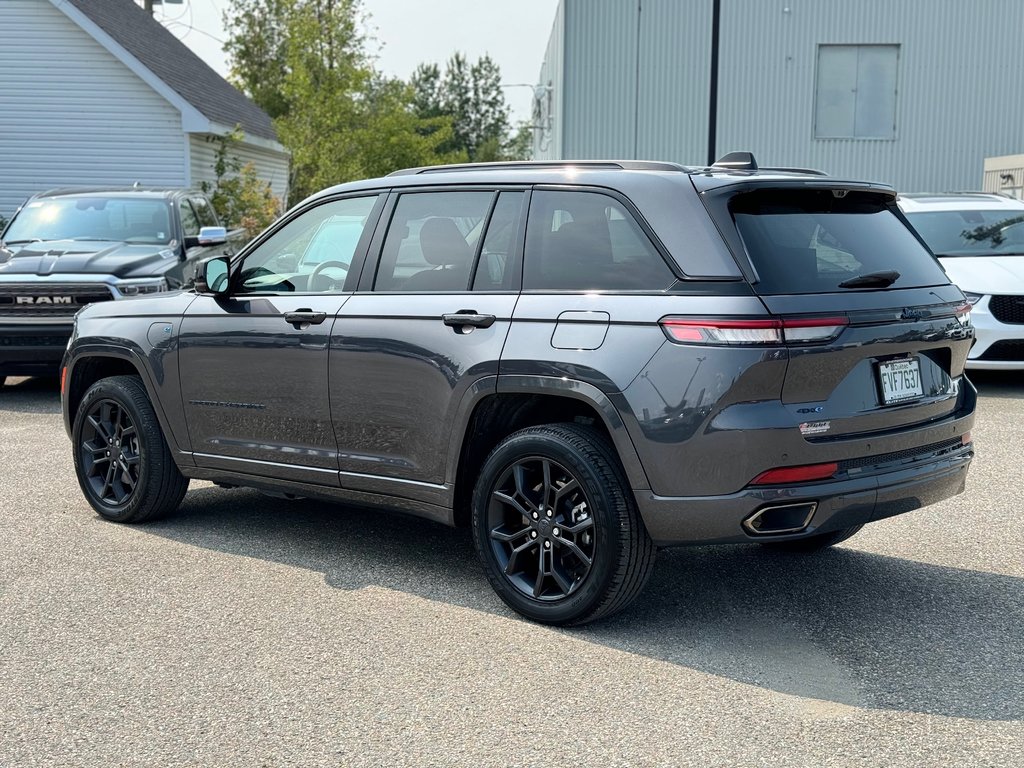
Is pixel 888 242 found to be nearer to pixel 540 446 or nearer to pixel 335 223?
pixel 540 446

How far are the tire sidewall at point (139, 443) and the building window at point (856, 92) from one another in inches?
955

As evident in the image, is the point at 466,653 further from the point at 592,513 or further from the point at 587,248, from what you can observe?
the point at 587,248

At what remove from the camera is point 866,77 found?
2806cm

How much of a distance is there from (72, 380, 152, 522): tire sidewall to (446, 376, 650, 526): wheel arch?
2.04 metres

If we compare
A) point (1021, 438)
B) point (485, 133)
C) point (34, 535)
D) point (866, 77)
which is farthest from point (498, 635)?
point (485, 133)

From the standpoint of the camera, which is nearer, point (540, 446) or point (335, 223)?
point (540, 446)

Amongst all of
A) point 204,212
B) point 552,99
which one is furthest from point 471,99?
point 204,212

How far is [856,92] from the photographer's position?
2817cm

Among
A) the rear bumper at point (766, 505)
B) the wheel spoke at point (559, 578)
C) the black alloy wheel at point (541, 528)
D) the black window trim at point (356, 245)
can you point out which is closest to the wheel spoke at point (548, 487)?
the black alloy wheel at point (541, 528)

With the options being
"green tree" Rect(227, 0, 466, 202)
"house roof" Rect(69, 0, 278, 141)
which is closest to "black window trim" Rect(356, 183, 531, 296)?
"house roof" Rect(69, 0, 278, 141)

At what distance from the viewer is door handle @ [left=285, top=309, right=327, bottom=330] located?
17.8 ft

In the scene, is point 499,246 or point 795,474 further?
point 499,246

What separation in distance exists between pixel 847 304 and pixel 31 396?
9299 mm

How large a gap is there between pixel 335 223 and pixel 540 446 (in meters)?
1.80
